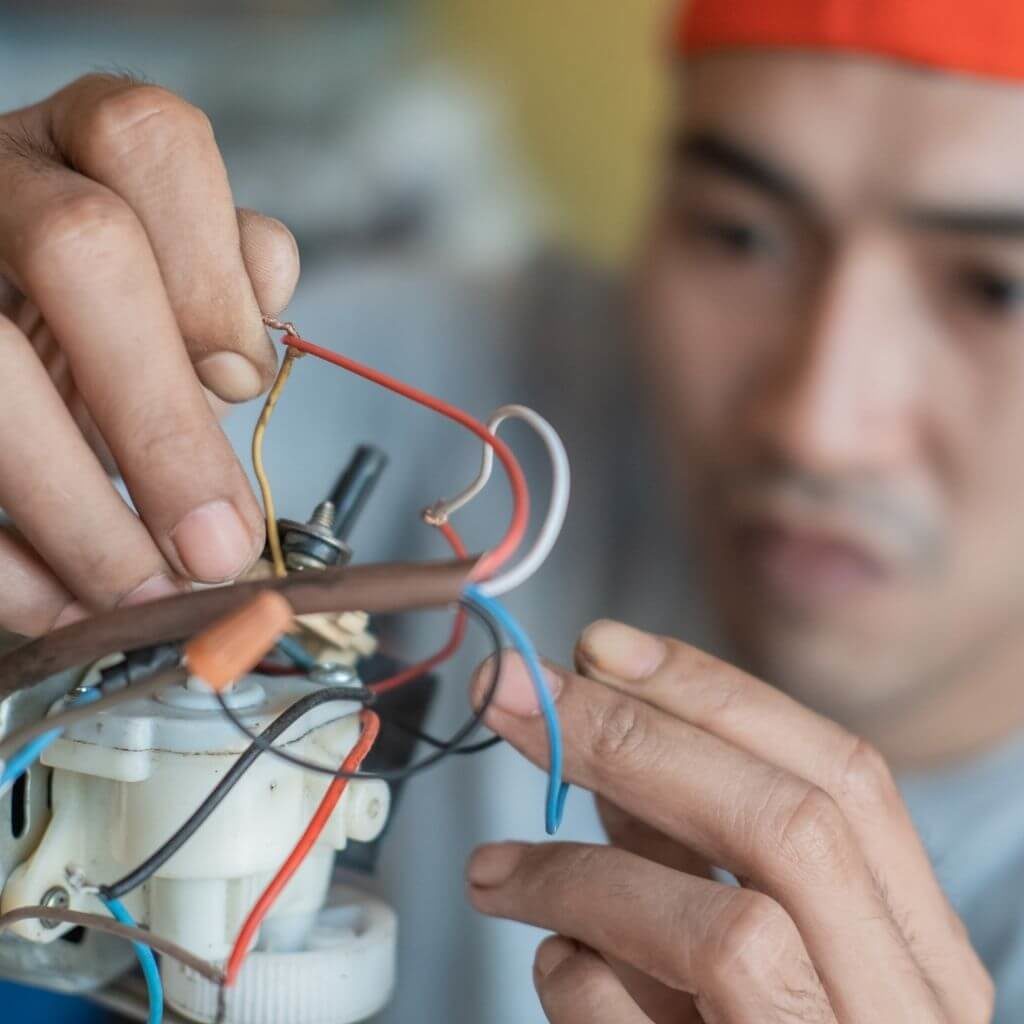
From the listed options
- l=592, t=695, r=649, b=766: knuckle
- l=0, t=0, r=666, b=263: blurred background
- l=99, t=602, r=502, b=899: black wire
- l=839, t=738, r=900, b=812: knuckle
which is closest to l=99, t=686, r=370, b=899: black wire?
l=99, t=602, r=502, b=899: black wire

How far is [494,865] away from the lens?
428 mm

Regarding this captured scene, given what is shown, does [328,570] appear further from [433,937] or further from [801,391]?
[801,391]

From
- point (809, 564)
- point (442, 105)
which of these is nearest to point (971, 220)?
point (809, 564)

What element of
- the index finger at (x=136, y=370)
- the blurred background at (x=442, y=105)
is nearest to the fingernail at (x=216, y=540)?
the index finger at (x=136, y=370)

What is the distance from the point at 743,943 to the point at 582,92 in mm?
1305

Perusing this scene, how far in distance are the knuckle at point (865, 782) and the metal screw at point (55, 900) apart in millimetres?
277

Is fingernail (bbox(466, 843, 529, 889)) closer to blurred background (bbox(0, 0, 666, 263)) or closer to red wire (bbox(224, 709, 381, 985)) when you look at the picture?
red wire (bbox(224, 709, 381, 985))

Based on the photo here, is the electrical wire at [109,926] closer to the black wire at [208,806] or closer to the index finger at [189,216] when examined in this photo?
the black wire at [208,806]

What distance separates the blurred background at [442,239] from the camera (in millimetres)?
705

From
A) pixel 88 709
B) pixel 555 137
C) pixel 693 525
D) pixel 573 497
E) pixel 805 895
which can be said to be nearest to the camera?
pixel 88 709

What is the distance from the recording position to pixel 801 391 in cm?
79

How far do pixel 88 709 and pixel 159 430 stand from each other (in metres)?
0.10

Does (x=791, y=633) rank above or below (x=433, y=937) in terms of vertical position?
above

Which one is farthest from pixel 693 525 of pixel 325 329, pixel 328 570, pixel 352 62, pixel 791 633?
pixel 352 62
